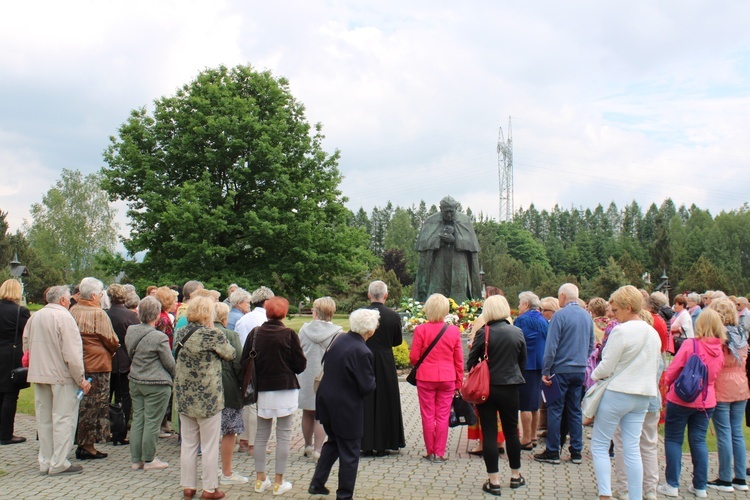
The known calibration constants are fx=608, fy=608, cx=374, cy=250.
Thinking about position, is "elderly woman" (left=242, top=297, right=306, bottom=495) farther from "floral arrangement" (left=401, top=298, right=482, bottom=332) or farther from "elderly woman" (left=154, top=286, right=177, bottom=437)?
"floral arrangement" (left=401, top=298, right=482, bottom=332)

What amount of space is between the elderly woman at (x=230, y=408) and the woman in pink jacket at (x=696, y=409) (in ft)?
14.3

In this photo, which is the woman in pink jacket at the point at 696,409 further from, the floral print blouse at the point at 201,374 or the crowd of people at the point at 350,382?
the floral print blouse at the point at 201,374

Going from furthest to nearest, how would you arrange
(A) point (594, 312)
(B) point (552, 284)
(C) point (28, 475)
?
1. (B) point (552, 284)
2. (A) point (594, 312)
3. (C) point (28, 475)

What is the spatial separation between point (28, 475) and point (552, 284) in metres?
53.1

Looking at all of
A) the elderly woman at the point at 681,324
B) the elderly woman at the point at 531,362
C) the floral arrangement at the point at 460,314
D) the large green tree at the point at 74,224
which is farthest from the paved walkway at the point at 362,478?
the large green tree at the point at 74,224

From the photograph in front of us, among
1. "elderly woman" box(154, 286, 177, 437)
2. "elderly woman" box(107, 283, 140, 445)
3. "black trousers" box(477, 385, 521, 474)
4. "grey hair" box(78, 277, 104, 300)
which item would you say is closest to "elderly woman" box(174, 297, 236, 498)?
"grey hair" box(78, 277, 104, 300)

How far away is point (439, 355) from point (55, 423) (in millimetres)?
4301

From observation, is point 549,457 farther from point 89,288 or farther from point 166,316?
point 89,288

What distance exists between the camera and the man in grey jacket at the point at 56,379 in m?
6.58

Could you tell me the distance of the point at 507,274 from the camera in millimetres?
59125

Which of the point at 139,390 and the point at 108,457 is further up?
the point at 139,390

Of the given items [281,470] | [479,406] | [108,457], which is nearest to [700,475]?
[479,406]

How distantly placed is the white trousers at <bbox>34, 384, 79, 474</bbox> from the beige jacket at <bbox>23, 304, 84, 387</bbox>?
0.50 ft

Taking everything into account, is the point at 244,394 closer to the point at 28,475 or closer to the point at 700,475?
the point at 28,475
